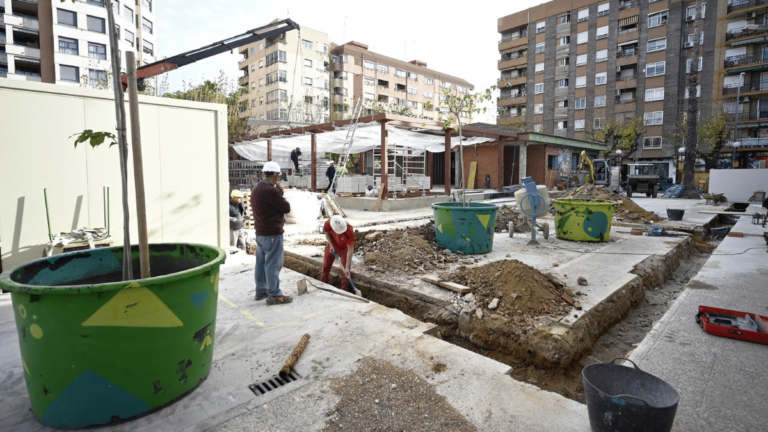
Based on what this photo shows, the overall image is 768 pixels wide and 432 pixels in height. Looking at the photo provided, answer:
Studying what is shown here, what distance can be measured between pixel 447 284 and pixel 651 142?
4724 cm

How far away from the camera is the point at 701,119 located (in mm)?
40250

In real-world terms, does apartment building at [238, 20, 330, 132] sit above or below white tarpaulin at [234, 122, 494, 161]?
above

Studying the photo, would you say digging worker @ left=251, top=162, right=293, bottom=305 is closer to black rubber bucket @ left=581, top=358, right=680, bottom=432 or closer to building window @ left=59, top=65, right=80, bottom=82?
black rubber bucket @ left=581, top=358, right=680, bottom=432

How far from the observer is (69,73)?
3662cm

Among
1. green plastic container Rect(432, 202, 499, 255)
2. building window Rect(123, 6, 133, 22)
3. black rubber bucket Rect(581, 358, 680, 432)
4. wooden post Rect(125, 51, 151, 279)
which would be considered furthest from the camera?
building window Rect(123, 6, 133, 22)

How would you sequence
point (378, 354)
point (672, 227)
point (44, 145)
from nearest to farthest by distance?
1. point (378, 354)
2. point (44, 145)
3. point (672, 227)

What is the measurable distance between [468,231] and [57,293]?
5.94 meters

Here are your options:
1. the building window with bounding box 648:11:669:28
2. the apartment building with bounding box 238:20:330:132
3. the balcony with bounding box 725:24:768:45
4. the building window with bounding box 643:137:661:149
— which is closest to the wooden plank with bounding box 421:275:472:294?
the apartment building with bounding box 238:20:330:132

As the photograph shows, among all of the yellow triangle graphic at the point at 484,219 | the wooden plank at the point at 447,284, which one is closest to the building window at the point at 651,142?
the yellow triangle graphic at the point at 484,219

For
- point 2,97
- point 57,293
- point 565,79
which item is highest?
point 565,79

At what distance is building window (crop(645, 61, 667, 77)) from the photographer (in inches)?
1622

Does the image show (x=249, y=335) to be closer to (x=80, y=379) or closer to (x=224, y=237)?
(x=80, y=379)

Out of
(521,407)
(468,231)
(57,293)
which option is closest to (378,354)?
(521,407)

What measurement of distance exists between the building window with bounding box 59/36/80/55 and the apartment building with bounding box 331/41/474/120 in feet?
87.3
